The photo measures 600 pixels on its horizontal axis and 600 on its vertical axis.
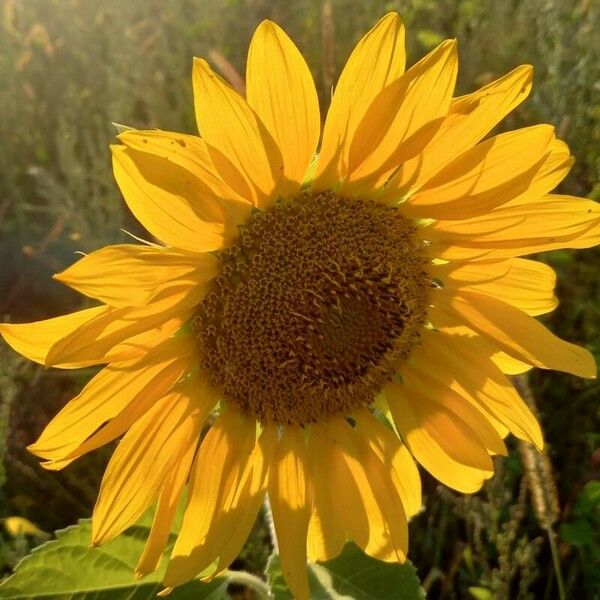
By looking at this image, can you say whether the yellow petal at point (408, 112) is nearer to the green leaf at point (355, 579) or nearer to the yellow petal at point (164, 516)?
the yellow petal at point (164, 516)

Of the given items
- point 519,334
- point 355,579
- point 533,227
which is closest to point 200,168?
point 533,227

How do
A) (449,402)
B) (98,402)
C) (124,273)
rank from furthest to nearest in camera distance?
(449,402)
(98,402)
(124,273)

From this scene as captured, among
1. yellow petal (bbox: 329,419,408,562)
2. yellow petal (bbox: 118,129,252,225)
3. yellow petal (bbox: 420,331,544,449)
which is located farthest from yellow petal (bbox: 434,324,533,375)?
yellow petal (bbox: 118,129,252,225)

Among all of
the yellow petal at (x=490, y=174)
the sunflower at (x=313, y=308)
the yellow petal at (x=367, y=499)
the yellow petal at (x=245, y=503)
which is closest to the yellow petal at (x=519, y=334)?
the sunflower at (x=313, y=308)

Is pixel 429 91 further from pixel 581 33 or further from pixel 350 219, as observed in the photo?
pixel 581 33

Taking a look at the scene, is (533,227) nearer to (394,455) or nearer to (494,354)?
(494,354)

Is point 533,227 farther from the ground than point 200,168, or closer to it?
closer to it
